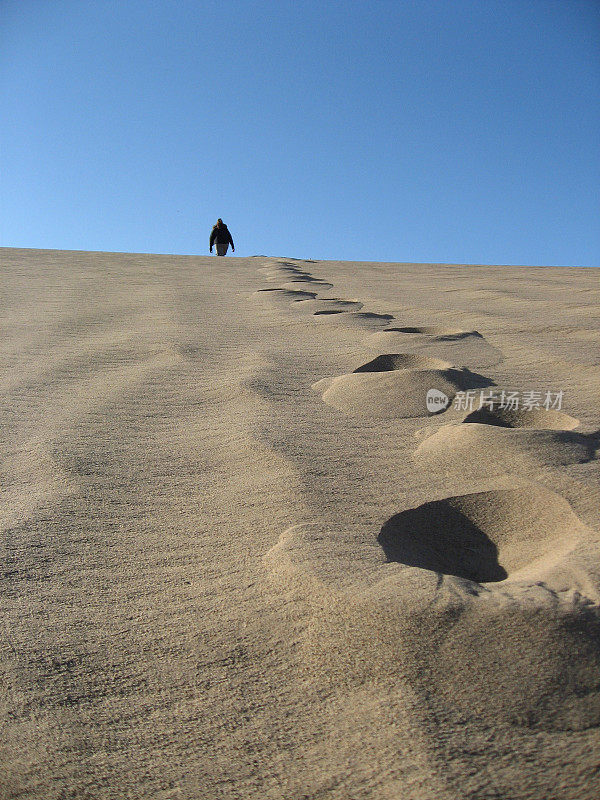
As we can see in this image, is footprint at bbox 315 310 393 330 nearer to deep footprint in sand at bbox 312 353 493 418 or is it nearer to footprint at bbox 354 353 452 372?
footprint at bbox 354 353 452 372

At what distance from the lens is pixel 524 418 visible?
5.32ft

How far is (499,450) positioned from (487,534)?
0.26 metres

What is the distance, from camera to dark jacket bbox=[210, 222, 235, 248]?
30.5 ft

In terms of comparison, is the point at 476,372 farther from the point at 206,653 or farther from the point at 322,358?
the point at 206,653

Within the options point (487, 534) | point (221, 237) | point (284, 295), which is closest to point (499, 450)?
point (487, 534)

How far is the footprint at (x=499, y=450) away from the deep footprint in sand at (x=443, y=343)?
0.69 meters

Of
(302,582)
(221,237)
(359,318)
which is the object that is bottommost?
(302,582)

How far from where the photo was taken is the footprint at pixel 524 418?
1579 millimetres

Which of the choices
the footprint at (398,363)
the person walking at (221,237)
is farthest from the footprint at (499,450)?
the person walking at (221,237)

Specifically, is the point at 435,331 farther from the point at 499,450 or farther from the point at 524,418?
the point at 499,450

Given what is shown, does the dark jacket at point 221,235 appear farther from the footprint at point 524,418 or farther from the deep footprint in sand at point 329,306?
the footprint at point 524,418

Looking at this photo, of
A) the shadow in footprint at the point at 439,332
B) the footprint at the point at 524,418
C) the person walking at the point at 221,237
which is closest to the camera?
the footprint at the point at 524,418

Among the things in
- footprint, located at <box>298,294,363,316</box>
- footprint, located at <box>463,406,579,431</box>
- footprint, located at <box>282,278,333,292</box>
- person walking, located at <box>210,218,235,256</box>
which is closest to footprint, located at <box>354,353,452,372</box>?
footprint, located at <box>463,406,579,431</box>

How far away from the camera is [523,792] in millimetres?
688
